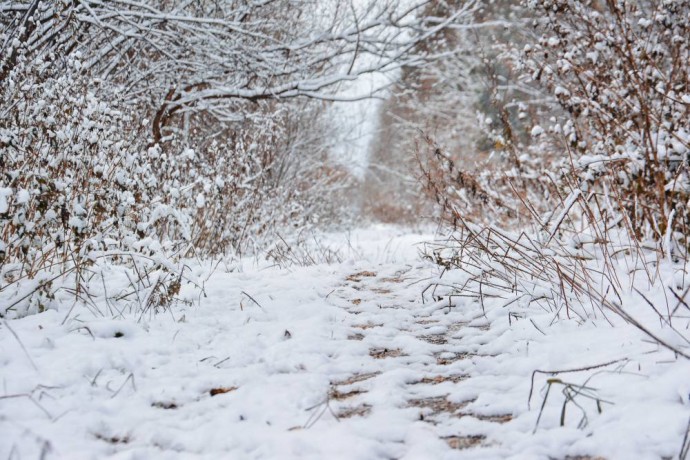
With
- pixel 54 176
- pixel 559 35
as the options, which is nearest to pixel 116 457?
pixel 54 176

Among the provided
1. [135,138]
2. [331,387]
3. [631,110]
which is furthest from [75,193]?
[631,110]

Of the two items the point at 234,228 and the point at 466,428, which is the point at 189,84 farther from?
the point at 466,428

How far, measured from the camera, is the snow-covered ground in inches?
55.2

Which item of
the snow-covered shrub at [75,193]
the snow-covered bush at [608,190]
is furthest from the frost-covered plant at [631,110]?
the snow-covered shrub at [75,193]

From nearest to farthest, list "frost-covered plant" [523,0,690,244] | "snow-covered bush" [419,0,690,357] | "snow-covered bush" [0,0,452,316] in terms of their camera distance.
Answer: "snow-covered bush" [419,0,690,357] → "snow-covered bush" [0,0,452,316] → "frost-covered plant" [523,0,690,244]

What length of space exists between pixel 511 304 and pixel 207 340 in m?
1.64

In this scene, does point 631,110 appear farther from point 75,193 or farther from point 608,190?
point 75,193

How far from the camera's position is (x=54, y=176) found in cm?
273

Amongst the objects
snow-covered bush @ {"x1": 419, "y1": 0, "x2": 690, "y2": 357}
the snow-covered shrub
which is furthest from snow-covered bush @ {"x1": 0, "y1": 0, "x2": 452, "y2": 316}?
snow-covered bush @ {"x1": 419, "y1": 0, "x2": 690, "y2": 357}

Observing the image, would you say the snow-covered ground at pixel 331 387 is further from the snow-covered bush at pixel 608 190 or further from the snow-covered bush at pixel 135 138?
the snow-covered bush at pixel 135 138

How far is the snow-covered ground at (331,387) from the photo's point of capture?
1402 millimetres

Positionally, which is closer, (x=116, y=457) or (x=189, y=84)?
(x=116, y=457)

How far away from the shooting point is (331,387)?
1875 mm

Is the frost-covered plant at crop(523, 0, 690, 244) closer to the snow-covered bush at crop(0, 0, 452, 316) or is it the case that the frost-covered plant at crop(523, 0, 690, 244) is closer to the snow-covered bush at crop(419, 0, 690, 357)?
the snow-covered bush at crop(419, 0, 690, 357)
